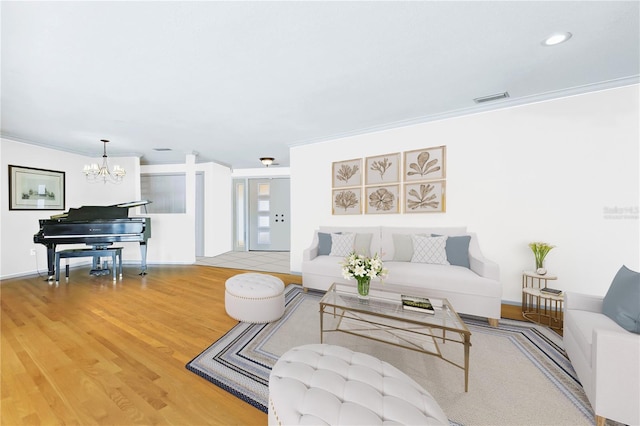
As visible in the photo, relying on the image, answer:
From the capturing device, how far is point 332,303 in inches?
84.7

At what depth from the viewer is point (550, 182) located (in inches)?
112

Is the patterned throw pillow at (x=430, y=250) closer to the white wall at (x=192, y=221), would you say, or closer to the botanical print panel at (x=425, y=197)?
the botanical print panel at (x=425, y=197)

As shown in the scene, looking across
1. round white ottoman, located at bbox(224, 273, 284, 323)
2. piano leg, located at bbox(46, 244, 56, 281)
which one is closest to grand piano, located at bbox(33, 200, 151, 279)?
piano leg, located at bbox(46, 244, 56, 281)

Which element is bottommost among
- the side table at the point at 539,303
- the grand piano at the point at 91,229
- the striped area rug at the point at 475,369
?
the striped area rug at the point at 475,369

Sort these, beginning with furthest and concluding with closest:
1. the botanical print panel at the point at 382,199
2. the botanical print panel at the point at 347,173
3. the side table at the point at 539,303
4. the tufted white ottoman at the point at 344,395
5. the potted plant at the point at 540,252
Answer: the botanical print panel at the point at 347,173, the botanical print panel at the point at 382,199, the potted plant at the point at 540,252, the side table at the point at 539,303, the tufted white ottoman at the point at 344,395

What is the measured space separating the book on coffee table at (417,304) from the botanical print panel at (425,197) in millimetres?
1698

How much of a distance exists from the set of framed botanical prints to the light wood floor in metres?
1.79

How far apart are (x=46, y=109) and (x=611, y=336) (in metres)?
5.74

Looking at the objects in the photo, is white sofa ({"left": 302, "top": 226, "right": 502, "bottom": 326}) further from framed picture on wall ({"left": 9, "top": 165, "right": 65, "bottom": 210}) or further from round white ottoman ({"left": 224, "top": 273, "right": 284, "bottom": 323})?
framed picture on wall ({"left": 9, "top": 165, "right": 65, "bottom": 210})

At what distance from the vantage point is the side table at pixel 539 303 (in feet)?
7.91

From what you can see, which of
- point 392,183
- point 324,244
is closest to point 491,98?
point 392,183

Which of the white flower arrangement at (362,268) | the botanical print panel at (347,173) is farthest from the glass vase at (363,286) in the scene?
the botanical print panel at (347,173)

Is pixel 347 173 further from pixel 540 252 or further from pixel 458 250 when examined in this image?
pixel 540 252

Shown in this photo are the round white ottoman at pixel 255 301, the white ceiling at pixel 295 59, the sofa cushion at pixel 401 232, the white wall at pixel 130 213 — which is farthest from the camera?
the white wall at pixel 130 213
